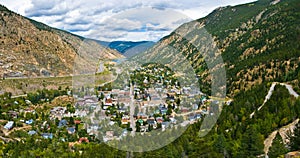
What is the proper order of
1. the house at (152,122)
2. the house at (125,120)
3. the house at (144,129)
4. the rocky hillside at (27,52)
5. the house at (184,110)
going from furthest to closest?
A: the rocky hillside at (27,52) < the house at (184,110) < the house at (152,122) < the house at (125,120) < the house at (144,129)

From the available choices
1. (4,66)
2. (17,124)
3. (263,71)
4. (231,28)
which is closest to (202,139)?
(17,124)

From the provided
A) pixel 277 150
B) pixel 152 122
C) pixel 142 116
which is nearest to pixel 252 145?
pixel 277 150

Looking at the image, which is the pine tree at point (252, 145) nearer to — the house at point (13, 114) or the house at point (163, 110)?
the house at point (163, 110)

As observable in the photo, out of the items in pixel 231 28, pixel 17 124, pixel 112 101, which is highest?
pixel 231 28

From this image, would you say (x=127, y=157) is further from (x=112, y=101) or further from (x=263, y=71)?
(x=263, y=71)

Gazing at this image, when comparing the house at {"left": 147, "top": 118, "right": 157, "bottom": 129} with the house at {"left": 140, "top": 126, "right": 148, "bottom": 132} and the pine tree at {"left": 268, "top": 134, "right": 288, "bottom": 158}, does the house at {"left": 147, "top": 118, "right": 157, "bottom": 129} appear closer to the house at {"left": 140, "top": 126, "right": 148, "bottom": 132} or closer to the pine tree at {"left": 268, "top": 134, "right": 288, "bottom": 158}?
the house at {"left": 140, "top": 126, "right": 148, "bottom": 132}

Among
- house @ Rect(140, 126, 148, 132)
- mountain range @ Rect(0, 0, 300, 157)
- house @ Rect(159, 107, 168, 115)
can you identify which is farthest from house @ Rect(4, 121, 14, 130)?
house @ Rect(140, 126, 148, 132)

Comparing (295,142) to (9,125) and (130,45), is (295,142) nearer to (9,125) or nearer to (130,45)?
(130,45)

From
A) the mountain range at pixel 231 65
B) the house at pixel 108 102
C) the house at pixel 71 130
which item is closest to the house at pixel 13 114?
the house at pixel 71 130

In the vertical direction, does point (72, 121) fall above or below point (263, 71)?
→ below
